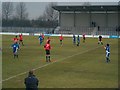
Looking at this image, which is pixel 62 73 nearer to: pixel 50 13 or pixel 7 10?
pixel 7 10

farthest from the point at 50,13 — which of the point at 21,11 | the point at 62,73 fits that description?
the point at 62,73

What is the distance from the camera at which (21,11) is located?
135500 millimetres

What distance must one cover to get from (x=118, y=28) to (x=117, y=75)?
72.5m

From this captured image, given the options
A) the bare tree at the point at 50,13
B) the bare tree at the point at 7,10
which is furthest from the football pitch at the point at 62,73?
the bare tree at the point at 50,13

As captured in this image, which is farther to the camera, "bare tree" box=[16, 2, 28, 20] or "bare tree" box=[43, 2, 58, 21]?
"bare tree" box=[43, 2, 58, 21]

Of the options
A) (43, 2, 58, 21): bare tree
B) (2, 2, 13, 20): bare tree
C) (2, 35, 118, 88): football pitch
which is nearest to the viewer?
(2, 35, 118, 88): football pitch

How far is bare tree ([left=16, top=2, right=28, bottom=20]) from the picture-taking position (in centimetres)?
13262

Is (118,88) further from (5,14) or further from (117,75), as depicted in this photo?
(5,14)

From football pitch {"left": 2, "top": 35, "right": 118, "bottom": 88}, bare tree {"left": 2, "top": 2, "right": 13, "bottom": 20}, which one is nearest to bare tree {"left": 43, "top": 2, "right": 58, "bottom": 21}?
bare tree {"left": 2, "top": 2, "right": 13, "bottom": 20}

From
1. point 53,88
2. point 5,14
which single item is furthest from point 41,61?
point 5,14

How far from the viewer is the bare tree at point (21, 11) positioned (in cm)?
13262

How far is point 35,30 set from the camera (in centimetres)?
10912

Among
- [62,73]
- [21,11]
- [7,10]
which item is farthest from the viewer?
[21,11]

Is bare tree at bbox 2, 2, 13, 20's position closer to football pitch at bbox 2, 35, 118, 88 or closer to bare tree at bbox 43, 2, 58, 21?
bare tree at bbox 43, 2, 58, 21
